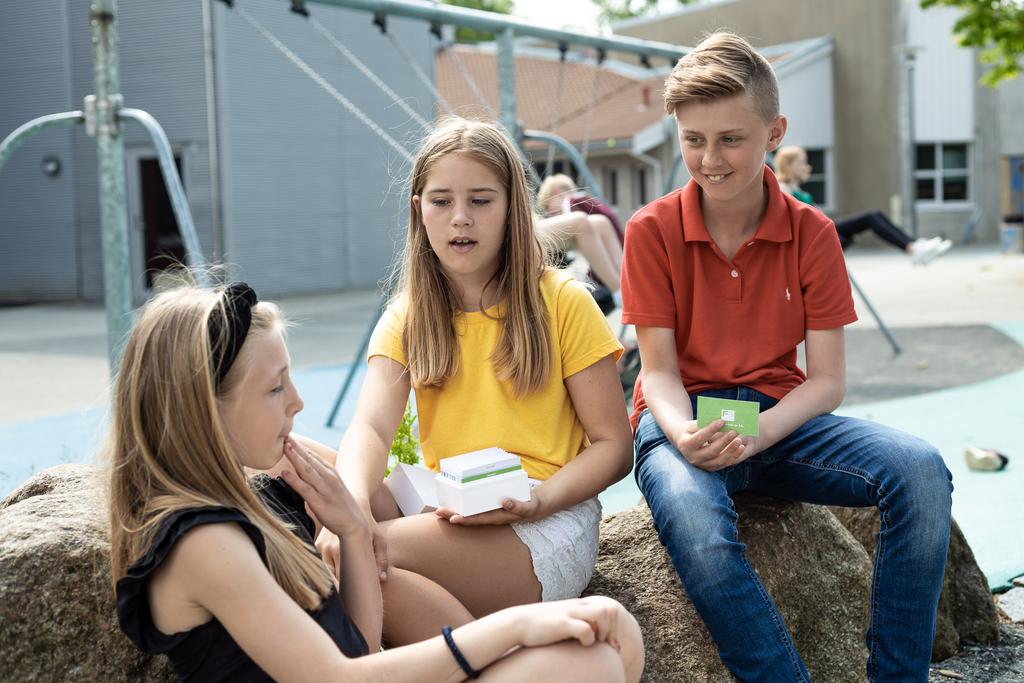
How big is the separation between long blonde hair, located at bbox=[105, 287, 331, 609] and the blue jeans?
86 centimetres

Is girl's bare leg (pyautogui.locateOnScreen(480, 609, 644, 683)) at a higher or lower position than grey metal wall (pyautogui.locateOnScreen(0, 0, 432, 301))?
lower

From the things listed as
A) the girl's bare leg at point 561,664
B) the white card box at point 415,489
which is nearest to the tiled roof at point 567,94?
the white card box at point 415,489

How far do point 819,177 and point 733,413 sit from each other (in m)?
26.1

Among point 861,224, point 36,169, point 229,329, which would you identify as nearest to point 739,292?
point 229,329

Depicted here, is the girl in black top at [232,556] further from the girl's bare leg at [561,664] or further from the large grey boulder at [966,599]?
the large grey boulder at [966,599]

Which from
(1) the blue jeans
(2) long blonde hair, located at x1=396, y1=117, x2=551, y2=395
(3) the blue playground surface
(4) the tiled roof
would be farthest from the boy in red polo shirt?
(4) the tiled roof

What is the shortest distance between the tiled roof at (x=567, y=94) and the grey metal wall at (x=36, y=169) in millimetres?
8693

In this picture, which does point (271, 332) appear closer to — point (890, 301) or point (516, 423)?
point (516, 423)

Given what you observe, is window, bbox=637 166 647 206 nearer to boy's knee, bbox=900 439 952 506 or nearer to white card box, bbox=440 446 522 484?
boy's knee, bbox=900 439 952 506

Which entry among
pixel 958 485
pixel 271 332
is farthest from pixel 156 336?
pixel 958 485

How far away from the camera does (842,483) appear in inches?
101

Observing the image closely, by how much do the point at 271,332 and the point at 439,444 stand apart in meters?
0.78

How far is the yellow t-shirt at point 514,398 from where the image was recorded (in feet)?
8.55

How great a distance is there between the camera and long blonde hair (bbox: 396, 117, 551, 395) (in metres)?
2.61
